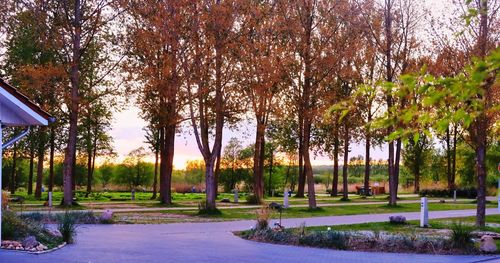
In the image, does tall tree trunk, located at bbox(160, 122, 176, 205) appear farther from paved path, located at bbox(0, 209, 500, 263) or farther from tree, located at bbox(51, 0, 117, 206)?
paved path, located at bbox(0, 209, 500, 263)

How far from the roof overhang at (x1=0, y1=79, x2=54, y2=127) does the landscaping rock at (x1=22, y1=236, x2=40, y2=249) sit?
2.66m

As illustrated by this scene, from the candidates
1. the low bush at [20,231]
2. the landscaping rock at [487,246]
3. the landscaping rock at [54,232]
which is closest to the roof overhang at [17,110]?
the low bush at [20,231]

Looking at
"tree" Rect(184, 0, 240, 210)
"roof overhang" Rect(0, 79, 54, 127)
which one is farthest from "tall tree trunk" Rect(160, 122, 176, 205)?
"roof overhang" Rect(0, 79, 54, 127)

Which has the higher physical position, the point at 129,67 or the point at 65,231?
the point at 129,67

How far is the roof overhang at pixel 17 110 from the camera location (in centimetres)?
1477

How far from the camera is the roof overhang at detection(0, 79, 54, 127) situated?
1477 centimetres

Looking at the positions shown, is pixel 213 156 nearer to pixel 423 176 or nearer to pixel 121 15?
pixel 121 15

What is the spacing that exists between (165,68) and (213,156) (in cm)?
487

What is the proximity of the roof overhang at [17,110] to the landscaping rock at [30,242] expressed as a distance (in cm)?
266

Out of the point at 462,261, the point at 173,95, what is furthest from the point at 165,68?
the point at 462,261

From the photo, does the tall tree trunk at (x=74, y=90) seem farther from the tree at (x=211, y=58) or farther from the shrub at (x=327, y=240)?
the shrub at (x=327, y=240)

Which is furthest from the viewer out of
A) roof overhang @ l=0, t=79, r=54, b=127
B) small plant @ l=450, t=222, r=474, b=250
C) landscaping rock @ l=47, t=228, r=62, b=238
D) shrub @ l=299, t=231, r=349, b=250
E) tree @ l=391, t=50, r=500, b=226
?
shrub @ l=299, t=231, r=349, b=250

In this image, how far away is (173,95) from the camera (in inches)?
1352

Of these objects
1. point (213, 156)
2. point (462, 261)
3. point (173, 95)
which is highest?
point (173, 95)
